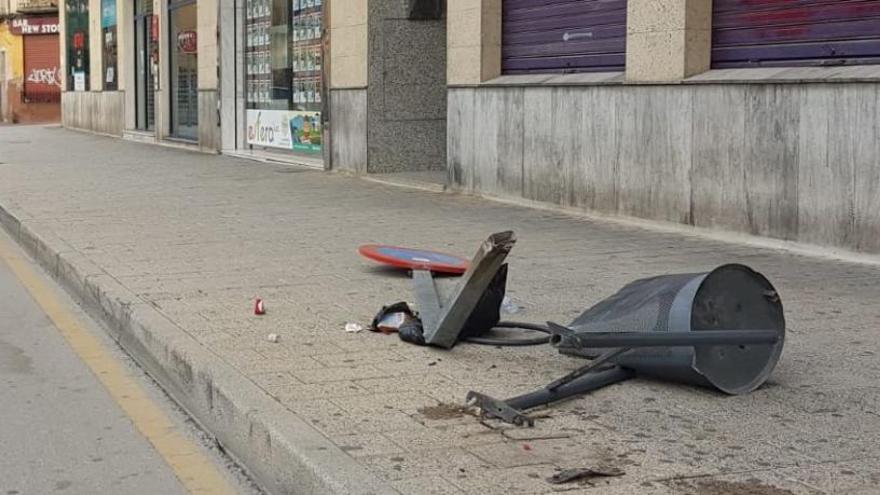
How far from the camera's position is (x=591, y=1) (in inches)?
489

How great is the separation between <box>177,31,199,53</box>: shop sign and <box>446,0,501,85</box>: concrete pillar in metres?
11.8

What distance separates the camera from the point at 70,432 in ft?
18.3

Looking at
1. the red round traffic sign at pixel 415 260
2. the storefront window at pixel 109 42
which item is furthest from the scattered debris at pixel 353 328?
the storefront window at pixel 109 42

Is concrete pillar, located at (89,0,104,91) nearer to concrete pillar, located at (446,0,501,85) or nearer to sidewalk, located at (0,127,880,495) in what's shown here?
concrete pillar, located at (446,0,501,85)

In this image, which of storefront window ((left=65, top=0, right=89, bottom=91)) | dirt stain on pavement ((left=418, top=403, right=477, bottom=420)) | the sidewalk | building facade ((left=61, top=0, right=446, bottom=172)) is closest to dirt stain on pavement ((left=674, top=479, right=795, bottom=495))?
the sidewalk

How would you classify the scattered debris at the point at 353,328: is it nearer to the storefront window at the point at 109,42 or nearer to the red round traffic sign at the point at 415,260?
the red round traffic sign at the point at 415,260

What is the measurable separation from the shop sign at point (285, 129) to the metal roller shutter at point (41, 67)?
25176 mm

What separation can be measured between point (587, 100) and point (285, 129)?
9424mm

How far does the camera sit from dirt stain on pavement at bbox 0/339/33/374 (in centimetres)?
676

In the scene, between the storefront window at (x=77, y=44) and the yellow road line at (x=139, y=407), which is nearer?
the yellow road line at (x=139, y=407)

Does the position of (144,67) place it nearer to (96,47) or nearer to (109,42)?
(109,42)

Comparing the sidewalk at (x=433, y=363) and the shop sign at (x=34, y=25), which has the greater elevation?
the shop sign at (x=34, y=25)

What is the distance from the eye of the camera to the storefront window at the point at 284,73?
19.2 metres

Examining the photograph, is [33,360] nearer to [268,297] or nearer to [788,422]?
[268,297]
